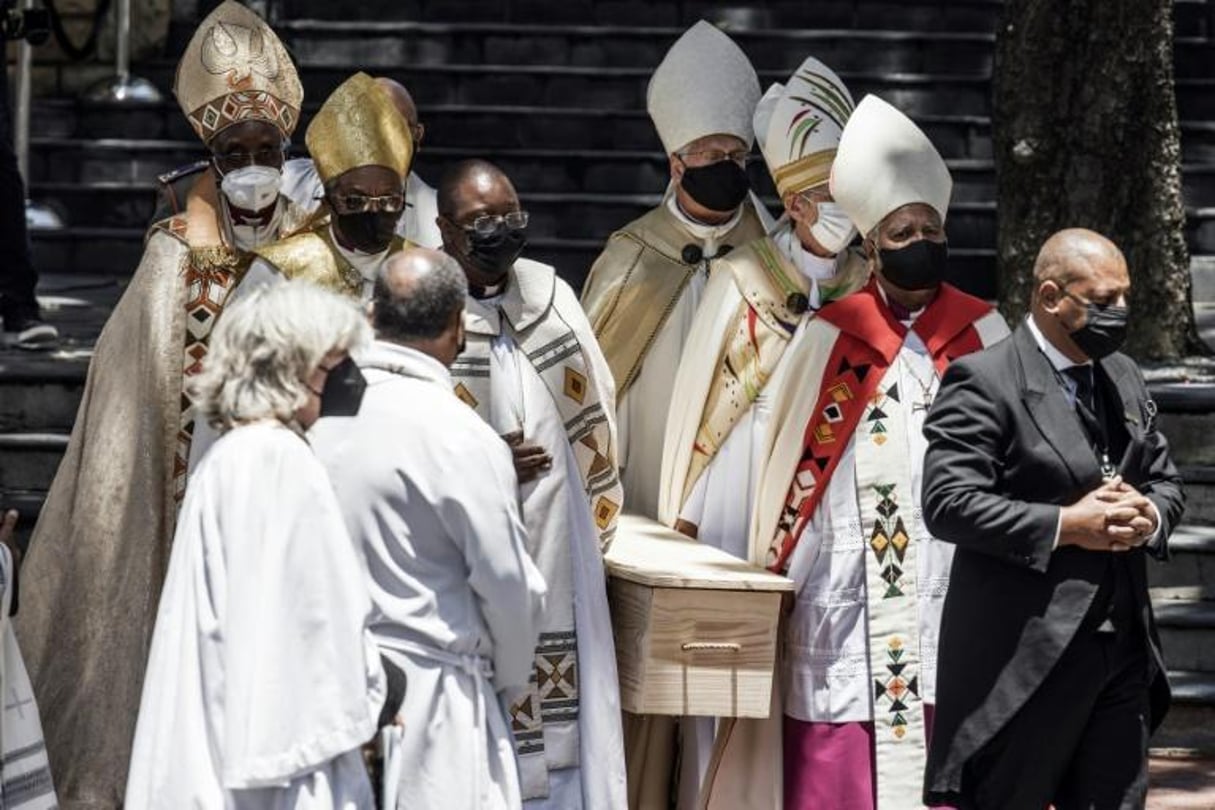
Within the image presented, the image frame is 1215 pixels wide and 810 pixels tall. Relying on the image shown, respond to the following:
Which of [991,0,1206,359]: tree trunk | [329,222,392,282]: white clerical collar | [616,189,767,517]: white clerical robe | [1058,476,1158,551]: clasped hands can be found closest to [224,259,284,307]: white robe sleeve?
[329,222,392,282]: white clerical collar

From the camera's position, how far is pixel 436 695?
21.7 feet

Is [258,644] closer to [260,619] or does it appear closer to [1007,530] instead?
[260,619]

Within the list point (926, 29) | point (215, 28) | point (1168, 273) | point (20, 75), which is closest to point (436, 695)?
point (215, 28)

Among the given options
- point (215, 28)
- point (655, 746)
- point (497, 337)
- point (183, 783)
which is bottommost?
point (655, 746)

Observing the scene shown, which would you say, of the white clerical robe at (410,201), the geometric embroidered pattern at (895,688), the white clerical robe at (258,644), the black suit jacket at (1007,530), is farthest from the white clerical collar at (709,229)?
the white clerical robe at (258,644)

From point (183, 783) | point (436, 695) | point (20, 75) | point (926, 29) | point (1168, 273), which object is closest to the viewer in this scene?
point (183, 783)

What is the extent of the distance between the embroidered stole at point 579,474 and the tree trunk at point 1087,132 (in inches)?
159

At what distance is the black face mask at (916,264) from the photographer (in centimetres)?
842

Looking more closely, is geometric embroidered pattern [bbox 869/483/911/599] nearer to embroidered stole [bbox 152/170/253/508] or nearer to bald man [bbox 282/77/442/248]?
bald man [bbox 282/77/442/248]

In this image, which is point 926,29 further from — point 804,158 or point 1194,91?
point 804,158

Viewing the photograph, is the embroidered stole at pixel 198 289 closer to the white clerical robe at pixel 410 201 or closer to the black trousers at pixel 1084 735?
the white clerical robe at pixel 410 201

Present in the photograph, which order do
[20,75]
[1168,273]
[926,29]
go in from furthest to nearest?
1. [926,29]
2. [20,75]
3. [1168,273]

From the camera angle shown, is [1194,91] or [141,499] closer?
[141,499]

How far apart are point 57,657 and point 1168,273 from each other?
5545 mm
